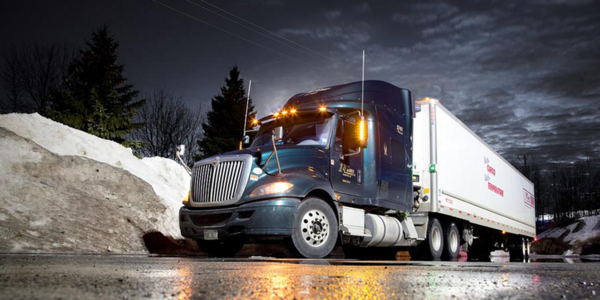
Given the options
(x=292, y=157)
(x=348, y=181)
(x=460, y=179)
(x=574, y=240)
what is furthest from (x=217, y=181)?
(x=574, y=240)

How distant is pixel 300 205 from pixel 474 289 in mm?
5574

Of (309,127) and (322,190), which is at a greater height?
(309,127)

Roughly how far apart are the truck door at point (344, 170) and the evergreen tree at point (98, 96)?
22.5 metres

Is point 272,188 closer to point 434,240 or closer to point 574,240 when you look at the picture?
point 434,240

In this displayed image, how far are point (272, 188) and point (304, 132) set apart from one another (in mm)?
1930

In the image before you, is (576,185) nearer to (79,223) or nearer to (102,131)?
(102,131)

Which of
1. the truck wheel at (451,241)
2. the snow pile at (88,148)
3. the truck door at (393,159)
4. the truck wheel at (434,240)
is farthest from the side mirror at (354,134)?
the snow pile at (88,148)

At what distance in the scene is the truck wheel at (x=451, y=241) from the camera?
1338 centimetres

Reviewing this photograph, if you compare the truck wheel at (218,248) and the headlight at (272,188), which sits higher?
the headlight at (272,188)

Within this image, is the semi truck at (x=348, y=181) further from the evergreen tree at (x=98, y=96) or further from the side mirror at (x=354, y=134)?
the evergreen tree at (x=98, y=96)

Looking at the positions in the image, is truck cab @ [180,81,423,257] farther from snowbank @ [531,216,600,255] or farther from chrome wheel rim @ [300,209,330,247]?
snowbank @ [531,216,600,255]

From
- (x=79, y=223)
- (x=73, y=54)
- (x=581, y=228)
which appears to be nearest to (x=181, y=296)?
(x=79, y=223)

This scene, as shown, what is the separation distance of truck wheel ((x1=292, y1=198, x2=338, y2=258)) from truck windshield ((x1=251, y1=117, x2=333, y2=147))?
1392 mm

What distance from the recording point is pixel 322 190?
929 cm
